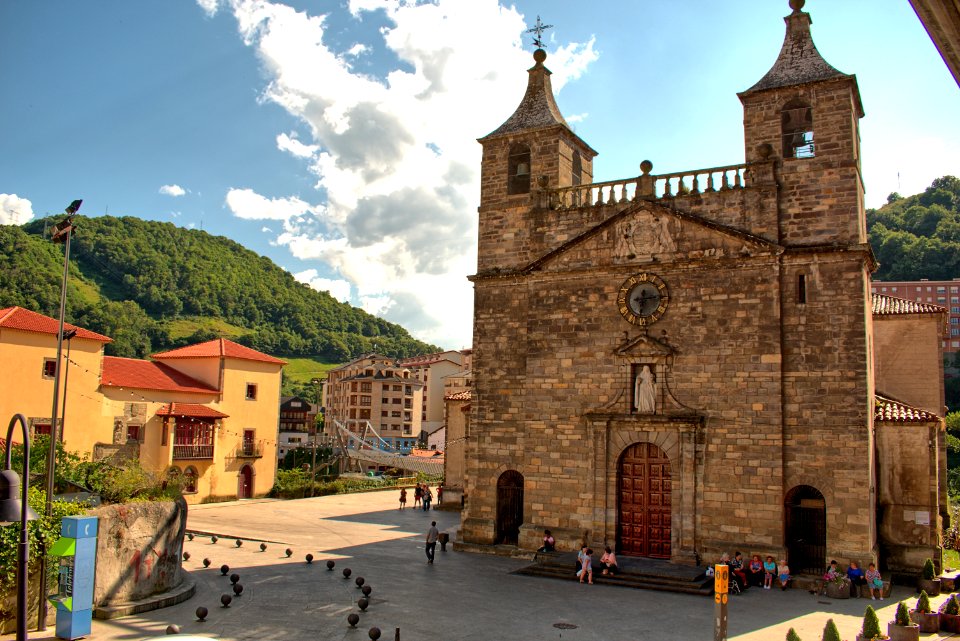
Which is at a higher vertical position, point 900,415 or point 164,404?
point 900,415

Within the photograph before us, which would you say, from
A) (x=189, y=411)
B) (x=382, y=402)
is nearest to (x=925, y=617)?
(x=189, y=411)

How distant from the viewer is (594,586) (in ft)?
68.8

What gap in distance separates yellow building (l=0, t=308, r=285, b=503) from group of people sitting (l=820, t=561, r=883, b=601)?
2252cm

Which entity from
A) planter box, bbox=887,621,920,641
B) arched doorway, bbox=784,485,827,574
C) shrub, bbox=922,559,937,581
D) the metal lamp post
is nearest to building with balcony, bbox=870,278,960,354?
arched doorway, bbox=784,485,827,574

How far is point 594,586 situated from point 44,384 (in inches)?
1038

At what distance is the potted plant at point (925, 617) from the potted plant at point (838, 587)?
3.46 metres

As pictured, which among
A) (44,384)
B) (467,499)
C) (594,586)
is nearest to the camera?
(594,586)

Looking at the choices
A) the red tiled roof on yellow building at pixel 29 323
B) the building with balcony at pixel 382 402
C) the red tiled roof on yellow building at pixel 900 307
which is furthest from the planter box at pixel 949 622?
the building with balcony at pixel 382 402

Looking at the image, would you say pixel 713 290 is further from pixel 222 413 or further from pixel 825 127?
pixel 222 413

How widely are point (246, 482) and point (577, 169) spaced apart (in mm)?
28363

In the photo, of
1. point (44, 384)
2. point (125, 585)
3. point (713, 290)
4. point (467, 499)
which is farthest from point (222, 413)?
point (713, 290)

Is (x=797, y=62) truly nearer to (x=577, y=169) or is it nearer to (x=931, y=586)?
(x=577, y=169)

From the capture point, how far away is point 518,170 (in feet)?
92.9

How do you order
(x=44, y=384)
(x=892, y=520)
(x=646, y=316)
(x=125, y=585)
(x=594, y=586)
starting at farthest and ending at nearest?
(x=44, y=384) → (x=646, y=316) → (x=892, y=520) → (x=594, y=586) → (x=125, y=585)
